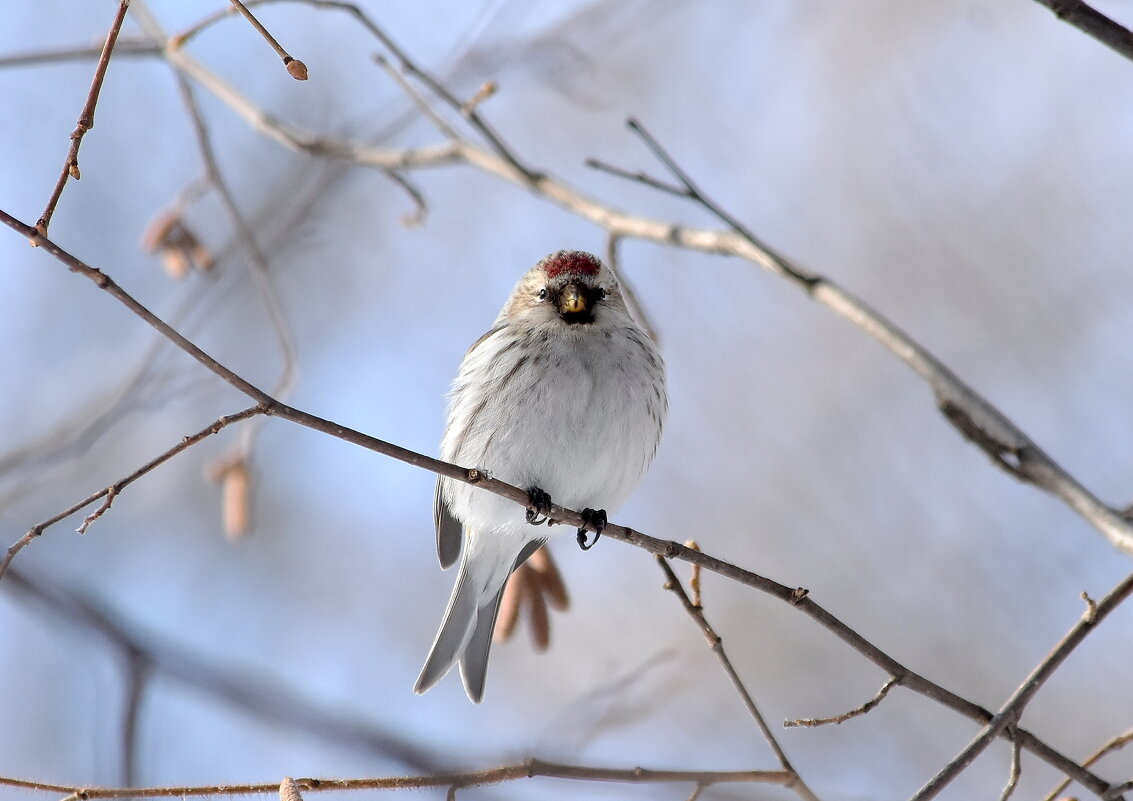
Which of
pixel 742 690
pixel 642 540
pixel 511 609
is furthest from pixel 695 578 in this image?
pixel 511 609

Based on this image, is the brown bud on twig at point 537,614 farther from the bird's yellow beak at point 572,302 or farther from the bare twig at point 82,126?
the bare twig at point 82,126

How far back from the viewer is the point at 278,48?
1569 millimetres

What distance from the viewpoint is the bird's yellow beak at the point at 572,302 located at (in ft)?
11.1

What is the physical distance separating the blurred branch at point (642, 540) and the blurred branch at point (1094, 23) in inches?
39.6

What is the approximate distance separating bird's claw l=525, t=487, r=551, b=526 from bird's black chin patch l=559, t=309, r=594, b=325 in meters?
0.56

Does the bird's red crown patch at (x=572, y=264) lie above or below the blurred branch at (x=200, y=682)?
above

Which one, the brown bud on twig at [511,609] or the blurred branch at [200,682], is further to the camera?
the brown bud on twig at [511,609]

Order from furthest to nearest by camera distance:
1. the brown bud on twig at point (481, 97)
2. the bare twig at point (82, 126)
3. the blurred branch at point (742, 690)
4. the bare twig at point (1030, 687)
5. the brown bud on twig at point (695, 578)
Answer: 1. the brown bud on twig at point (481, 97)
2. the brown bud on twig at point (695, 578)
3. the blurred branch at point (742, 690)
4. the bare twig at point (1030, 687)
5. the bare twig at point (82, 126)

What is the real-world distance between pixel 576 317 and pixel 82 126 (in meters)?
1.97

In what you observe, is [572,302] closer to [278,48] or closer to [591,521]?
[591,521]

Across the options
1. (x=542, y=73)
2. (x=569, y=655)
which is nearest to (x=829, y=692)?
(x=569, y=655)

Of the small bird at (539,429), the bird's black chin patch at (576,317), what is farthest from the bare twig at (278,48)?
the bird's black chin patch at (576,317)

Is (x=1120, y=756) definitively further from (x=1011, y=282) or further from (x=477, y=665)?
(x=477, y=665)

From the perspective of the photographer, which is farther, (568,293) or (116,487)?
(568,293)
